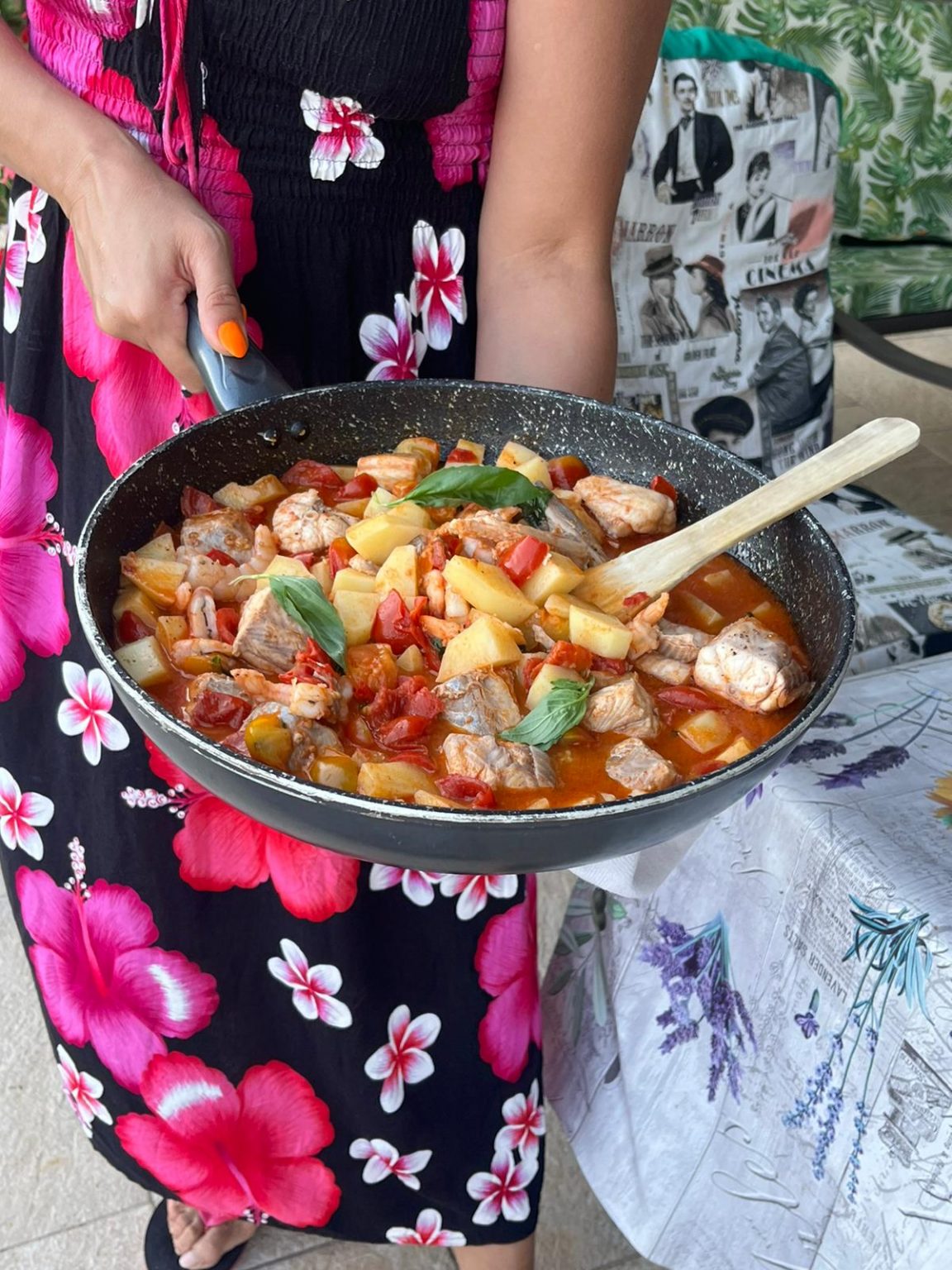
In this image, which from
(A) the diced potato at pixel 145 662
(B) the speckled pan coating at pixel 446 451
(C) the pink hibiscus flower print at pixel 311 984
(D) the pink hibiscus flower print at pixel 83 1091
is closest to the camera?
(B) the speckled pan coating at pixel 446 451

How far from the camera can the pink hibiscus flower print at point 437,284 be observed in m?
1.48

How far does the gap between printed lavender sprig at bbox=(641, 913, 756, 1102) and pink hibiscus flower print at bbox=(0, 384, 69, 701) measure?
37.6 inches

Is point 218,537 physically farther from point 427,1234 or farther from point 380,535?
point 427,1234

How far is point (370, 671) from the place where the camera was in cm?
112

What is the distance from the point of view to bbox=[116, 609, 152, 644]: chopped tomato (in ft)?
3.76

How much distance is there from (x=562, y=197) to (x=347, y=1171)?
1411mm

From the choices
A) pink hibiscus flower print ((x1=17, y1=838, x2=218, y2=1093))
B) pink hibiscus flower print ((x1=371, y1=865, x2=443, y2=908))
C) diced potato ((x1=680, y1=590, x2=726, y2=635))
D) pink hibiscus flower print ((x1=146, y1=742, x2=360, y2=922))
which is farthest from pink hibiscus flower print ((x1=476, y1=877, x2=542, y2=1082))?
diced potato ((x1=680, y1=590, x2=726, y2=635))

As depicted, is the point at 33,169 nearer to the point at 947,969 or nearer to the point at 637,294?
the point at 947,969

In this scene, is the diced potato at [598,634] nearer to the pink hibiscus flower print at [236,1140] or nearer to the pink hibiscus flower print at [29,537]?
the pink hibiscus flower print at [29,537]

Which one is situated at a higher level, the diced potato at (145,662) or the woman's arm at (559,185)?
the woman's arm at (559,185)

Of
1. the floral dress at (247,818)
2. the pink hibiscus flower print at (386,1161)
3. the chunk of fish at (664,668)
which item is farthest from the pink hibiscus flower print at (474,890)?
the chunk of fish at (664,668)

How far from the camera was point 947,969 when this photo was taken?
1277 mm

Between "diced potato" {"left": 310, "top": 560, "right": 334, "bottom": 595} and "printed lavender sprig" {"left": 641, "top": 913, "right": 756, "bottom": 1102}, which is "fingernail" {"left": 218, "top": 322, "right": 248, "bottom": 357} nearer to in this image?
"diced potato" {"left": 310, "top": 560, "right": 334, "bottom": 595}

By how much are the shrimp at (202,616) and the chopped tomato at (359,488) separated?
23 cm
